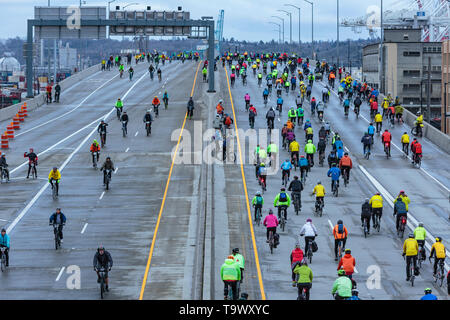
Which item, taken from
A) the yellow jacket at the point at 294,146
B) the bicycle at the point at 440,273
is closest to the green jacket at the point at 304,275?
the bicycle at the point at 440,273

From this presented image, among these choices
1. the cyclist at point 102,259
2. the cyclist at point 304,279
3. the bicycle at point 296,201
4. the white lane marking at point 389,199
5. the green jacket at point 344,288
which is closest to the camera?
the green jacket at point 344,288

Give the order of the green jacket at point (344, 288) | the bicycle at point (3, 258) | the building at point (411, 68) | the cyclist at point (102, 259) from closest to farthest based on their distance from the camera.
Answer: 1. the green jacket at point (344, 288)
2. the cyclist at point (102, 259)
3. the bicycle at point (3, 258)
4. the building at point (411, 68)

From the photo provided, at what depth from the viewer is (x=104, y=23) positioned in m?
75.2

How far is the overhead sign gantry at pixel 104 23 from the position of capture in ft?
243

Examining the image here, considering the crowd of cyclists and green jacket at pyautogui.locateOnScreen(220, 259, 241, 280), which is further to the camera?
the crowd of cyclists

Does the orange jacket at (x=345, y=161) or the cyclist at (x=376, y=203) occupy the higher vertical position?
the orange jacket at (x=345, y=161)

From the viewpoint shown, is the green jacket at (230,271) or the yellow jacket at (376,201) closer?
the green jacket at (230,271)

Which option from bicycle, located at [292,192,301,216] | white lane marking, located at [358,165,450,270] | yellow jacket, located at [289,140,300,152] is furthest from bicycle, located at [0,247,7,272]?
yellow jacket, located at [289,140,300,152]

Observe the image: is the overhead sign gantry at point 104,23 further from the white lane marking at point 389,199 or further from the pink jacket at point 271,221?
the pink jacket at point 271,221

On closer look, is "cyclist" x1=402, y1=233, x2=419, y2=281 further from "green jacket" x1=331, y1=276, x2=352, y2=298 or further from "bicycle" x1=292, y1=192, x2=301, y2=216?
"bicycle" x1=292, y1=192, x2=301, y2=216

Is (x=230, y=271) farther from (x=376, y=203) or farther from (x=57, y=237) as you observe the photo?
Answer: (x=376, y=203)

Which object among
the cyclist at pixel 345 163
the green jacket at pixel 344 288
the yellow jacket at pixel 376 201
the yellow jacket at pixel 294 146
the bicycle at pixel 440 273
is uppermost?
the yellow jacket at pixel 294 146

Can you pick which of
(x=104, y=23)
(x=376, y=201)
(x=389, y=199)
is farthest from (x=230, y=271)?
(x=104, y=23)

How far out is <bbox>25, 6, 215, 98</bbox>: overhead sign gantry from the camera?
74.2 m
